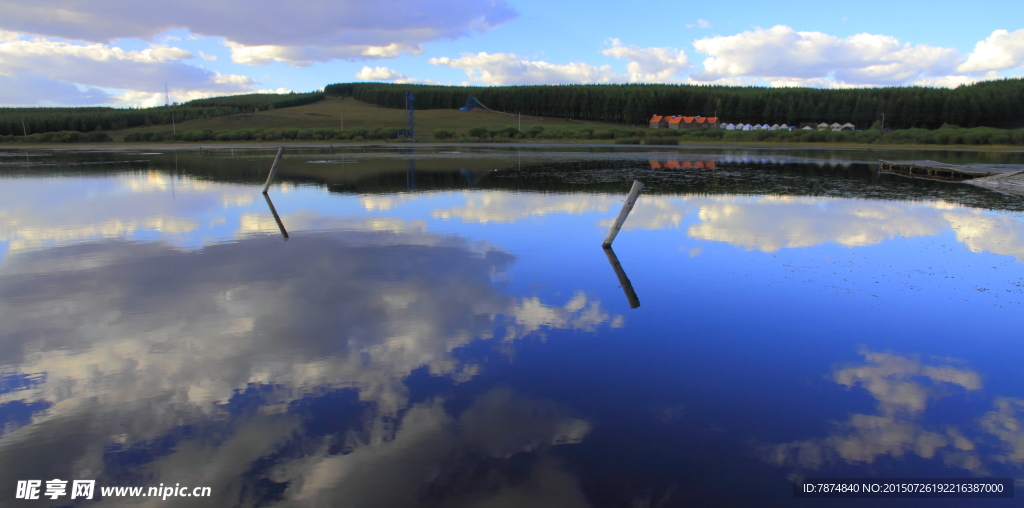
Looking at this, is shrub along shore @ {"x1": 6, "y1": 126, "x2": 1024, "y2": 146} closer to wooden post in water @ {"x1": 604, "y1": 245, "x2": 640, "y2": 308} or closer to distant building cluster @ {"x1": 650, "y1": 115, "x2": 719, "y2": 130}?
distant building cluster @ {"x1": 650, "y1": 115, "x2": 719, "y2": 130}

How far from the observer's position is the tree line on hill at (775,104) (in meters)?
119

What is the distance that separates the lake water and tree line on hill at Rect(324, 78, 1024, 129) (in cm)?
12481

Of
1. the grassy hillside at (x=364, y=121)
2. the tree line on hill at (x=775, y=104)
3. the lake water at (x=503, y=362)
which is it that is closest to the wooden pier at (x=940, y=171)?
the lake water at (x=503, y=362)

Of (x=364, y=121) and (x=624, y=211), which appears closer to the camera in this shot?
(x=624, y=211)

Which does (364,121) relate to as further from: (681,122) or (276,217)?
(276,217)

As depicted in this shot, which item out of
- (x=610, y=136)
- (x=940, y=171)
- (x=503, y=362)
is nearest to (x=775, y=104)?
(x=610, y=136)

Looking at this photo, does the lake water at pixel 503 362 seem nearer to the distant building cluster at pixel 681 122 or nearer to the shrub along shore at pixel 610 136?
the shrub along shore at pixel 610 136

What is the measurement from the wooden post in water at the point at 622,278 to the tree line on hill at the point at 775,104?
128m

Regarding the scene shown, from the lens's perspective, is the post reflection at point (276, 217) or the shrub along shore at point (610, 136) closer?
the post reflection at point (276, 217)

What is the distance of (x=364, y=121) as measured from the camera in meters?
130

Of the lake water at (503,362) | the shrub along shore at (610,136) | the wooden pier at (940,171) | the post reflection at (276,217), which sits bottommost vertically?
the lake water at (503,362)

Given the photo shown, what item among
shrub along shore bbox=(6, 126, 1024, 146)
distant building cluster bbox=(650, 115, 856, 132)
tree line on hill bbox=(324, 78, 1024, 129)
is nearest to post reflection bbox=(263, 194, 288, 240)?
shrub along shore bbox=(6, 126, 1024, 146)

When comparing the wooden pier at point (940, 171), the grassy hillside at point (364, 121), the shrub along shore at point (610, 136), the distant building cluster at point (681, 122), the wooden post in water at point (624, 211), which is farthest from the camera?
the distant building cluster at point (681, 122)

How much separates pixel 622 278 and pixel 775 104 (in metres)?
138
